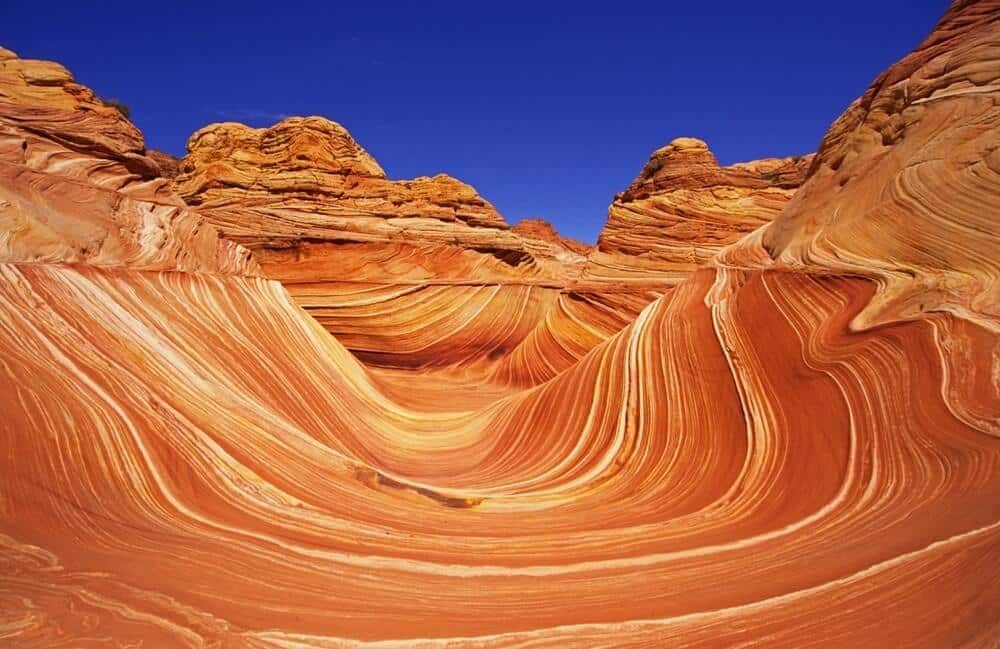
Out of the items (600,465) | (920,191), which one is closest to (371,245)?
(600,465)

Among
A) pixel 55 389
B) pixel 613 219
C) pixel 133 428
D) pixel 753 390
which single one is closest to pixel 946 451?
pixel 753 390

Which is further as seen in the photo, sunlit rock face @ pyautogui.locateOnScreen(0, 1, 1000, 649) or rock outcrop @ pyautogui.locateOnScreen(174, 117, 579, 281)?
rock outcrop @ pyautogui.locateOnScreen(174, 117, 579, 281)

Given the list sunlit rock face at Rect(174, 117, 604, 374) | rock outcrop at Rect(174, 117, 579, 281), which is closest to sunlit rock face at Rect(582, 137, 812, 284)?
sunlit rock face at Rect(174, 117, 604, 374)

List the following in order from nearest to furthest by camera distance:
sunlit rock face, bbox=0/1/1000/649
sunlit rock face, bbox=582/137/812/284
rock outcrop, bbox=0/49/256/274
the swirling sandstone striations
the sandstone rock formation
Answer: sunlit rock face, bbox=0/1/1000/649
the swirling sandstone striations
rock outcrop, bbox=0/49/256/274
sunlit rock face, bbox=582/137/812/284
the sandstone rock formation

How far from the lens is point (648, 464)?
16.1 feet

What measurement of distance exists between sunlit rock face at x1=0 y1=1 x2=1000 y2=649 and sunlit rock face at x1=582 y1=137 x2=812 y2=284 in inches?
265

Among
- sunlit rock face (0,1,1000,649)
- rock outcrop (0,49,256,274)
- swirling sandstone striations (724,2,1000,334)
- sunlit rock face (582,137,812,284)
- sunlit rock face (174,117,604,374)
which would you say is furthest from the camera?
sunlit rock face (582,137,812,284)

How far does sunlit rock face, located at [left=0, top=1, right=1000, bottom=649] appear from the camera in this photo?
2371 millimetres

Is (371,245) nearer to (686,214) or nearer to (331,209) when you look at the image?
(331,209)

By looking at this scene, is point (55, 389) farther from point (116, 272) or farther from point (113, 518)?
point (116, 272)

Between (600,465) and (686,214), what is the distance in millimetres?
11052

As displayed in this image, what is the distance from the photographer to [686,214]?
572 inches

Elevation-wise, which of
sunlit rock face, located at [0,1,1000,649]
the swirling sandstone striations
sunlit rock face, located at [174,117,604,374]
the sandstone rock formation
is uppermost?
the sandstone rock formation

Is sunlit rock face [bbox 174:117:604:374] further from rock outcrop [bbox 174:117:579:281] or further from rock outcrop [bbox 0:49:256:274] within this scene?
rock outcrop [bbox 0:49:256:274]
